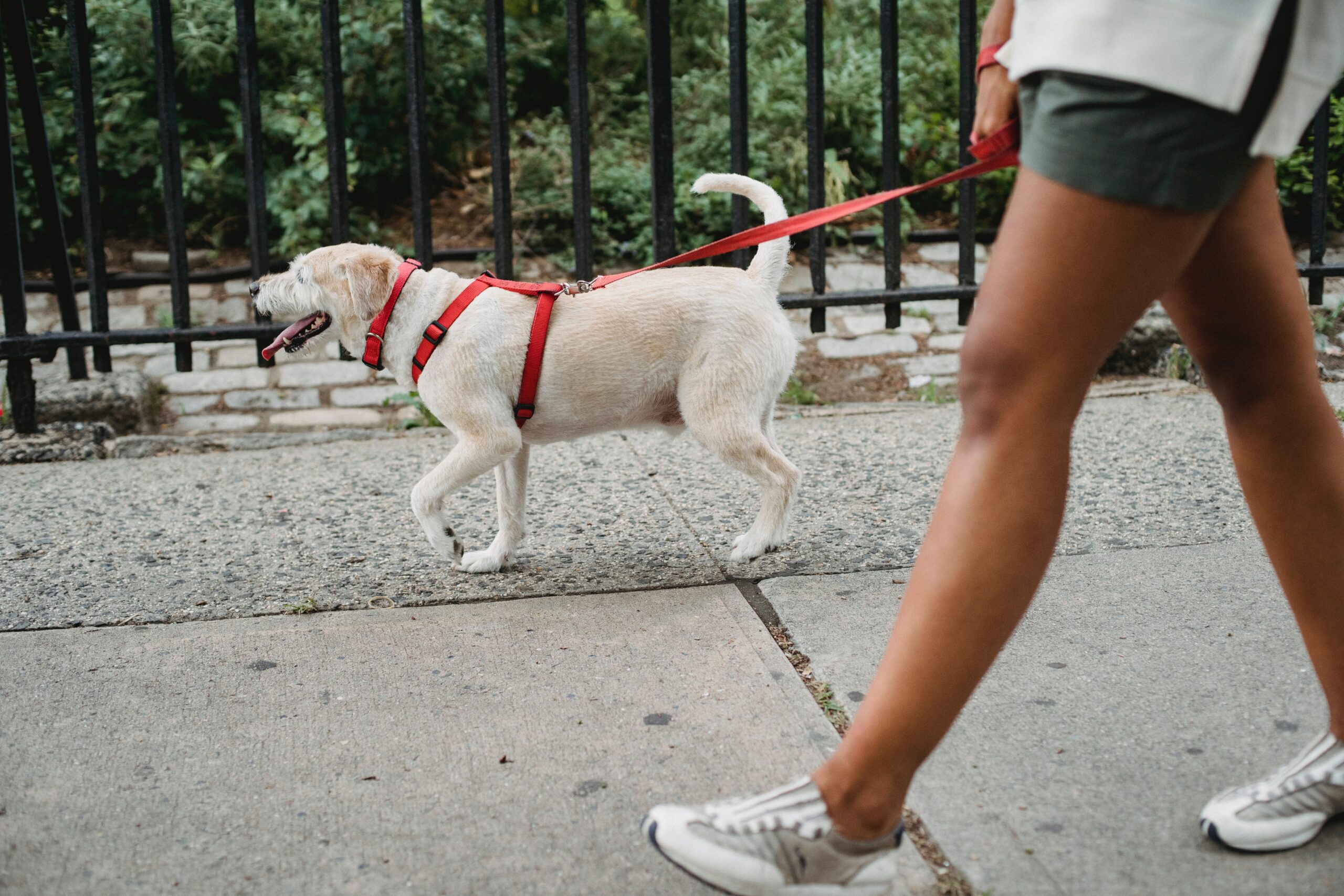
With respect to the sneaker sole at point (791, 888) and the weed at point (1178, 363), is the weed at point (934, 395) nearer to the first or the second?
the weed at point (1178, 363)

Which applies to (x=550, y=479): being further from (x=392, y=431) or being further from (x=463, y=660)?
(x=463, y=660)

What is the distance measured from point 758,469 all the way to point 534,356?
2.17 ft

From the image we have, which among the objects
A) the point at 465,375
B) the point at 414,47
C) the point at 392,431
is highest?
the point at 414,47

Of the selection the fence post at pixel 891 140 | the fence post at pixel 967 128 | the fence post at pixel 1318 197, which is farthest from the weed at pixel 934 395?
the fence post at pixel 1318 197

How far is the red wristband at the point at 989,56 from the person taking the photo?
74.4 inches

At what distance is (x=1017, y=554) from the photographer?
1.63 metres

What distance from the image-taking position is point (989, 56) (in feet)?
6.25

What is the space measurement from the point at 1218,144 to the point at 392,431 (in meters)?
3.86

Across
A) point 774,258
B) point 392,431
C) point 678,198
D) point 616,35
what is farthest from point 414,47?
point 616,35

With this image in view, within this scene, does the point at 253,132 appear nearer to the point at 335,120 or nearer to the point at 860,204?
the point at 335,120

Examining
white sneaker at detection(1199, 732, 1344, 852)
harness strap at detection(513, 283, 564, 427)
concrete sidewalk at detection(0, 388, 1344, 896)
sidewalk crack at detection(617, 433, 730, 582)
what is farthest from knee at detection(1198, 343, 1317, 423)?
harness strap at detection(513, 283, 564, 427)

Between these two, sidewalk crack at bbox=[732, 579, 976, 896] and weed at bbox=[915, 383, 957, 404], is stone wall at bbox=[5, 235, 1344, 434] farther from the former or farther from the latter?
sidewalk crack at bbox=[732, 579, 976, 896]

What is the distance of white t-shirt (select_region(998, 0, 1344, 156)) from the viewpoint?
145 cm

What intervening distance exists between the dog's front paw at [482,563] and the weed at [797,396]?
2242 millimetres
